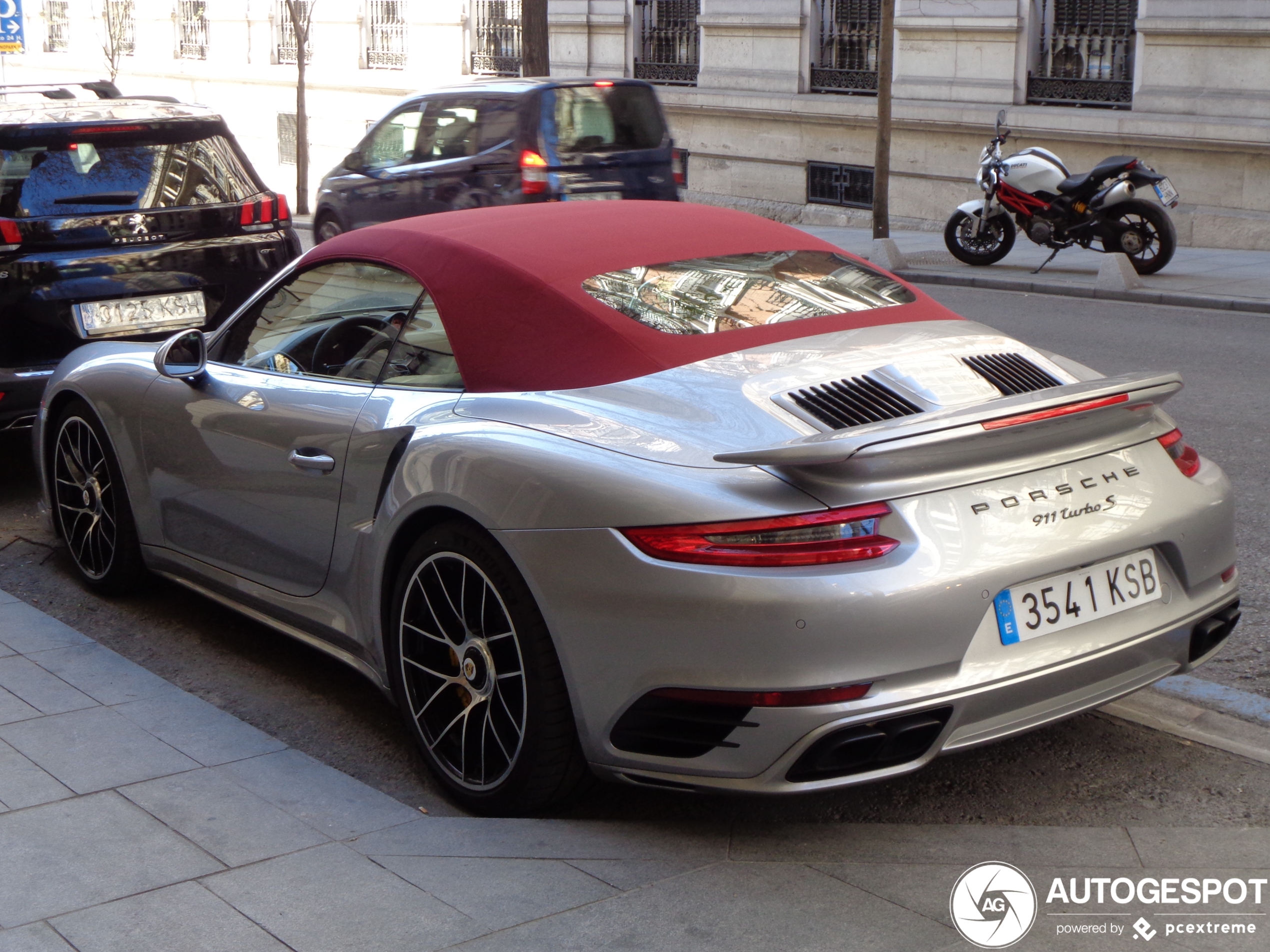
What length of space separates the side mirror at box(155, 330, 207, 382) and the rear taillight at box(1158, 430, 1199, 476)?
2.88 m

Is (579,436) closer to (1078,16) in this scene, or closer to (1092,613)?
(1092,613)

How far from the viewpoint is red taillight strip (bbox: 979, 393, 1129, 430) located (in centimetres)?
317

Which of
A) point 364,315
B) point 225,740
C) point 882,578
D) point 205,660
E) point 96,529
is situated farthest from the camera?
point 96,529

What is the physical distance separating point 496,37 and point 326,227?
1348cm

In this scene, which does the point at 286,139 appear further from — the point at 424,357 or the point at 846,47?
the point at 424,357

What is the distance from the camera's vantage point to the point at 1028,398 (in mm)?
3307

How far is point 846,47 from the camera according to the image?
2098cm

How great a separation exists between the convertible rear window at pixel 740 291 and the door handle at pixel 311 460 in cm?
85

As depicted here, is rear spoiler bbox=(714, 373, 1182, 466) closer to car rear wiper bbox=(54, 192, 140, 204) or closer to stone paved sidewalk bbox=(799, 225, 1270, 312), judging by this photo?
car rear wiper bbox=(54, 192, 140, 204)

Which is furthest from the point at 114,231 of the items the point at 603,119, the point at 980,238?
the point at 980,238

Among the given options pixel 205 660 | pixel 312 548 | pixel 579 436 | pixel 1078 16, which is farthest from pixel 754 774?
pixel 1078 16

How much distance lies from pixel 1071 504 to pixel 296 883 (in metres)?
1.83

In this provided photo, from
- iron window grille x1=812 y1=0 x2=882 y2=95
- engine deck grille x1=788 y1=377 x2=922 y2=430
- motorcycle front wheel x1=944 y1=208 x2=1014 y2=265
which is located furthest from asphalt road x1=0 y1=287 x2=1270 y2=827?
iron window grille x1=812 y1=0 x2=882 y2=95

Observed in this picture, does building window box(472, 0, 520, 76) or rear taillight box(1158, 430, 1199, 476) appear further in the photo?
building window box(472, 0, 520, 76)
